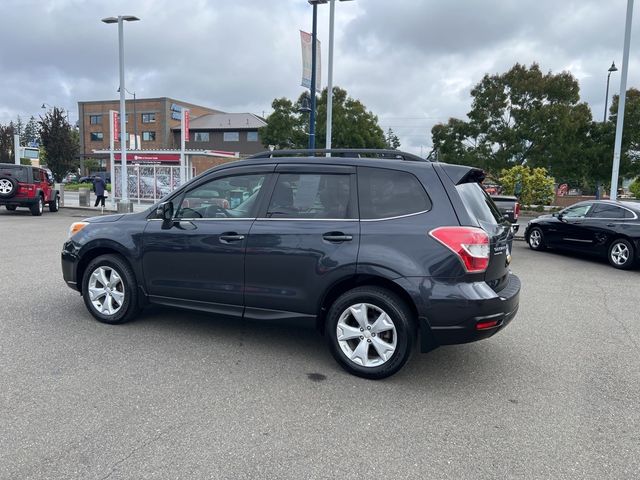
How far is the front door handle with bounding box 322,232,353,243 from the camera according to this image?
13.5 feet

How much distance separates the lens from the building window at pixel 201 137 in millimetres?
68062

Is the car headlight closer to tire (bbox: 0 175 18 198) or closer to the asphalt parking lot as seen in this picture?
the asphalt parking lot

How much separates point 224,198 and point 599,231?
908cm

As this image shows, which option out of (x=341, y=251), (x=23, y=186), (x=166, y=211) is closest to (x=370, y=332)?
(x=341, y=251)

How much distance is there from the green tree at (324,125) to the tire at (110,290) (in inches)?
1365

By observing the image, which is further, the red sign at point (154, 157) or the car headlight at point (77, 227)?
the red sign at point (154, 157)

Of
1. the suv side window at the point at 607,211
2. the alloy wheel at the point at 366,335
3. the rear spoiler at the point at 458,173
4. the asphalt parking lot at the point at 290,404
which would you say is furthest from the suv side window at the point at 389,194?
the suv side window at the point at 607,211

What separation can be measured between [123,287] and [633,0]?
1748 cm

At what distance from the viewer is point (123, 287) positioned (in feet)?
17.1

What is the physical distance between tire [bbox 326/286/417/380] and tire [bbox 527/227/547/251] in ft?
32.1

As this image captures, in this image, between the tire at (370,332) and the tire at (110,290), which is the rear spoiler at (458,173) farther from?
the tire at (110,290)

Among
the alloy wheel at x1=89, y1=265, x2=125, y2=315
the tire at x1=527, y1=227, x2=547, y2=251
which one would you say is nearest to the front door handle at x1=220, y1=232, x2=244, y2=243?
the alloy wheel at x1=89, y1=265, x2=125, y2=315

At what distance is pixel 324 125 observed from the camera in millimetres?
38750

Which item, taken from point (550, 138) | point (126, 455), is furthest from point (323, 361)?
point (550, 138)
